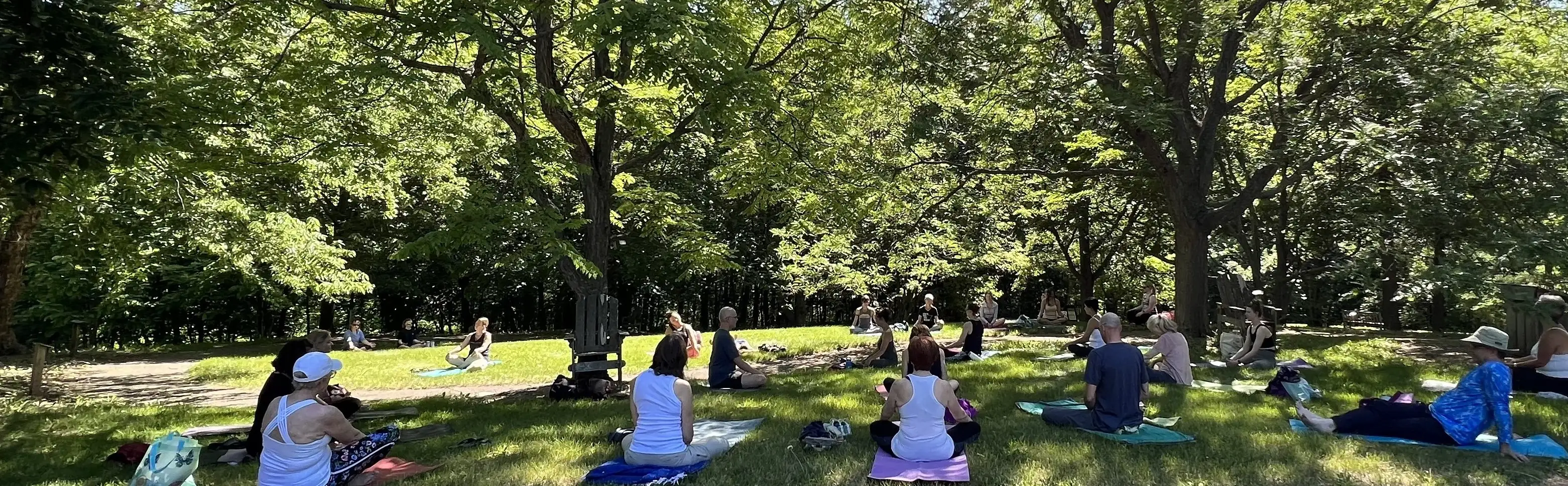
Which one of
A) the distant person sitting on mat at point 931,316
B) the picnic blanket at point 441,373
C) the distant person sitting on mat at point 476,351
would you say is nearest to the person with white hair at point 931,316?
the distant person sitting on mat at point 931,316

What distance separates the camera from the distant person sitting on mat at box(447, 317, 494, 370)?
15.2 metres

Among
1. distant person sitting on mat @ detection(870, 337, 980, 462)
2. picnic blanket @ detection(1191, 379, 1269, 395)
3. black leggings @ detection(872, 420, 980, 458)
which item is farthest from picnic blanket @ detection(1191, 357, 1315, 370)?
distant person sitting on mat @ detection(870, 337, 980, 462)

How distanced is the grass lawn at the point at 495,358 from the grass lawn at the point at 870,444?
3223mm

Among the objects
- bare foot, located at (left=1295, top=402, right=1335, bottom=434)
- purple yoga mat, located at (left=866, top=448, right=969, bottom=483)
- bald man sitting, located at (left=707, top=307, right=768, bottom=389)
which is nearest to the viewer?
purple yoga mat, located at (left=866, top=448, right=969, bottom=483)

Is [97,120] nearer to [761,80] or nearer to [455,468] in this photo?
[455,468]

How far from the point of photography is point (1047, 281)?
116 feet

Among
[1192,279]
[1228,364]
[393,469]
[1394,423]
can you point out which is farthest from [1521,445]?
[1192,279]

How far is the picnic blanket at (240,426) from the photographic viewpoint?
7.85 m

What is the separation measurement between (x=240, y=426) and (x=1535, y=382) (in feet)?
46.1

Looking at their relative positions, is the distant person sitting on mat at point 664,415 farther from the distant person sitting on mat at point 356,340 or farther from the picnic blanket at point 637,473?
the distant person sitting on mat at point 356,340

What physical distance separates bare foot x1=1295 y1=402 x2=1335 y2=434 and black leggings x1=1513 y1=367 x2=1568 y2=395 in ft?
11.9

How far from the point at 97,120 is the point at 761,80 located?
623 centimetres

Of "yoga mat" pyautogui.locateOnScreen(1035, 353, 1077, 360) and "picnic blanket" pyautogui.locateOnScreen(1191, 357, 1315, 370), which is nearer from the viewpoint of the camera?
"picnic blanket" pyautogui.locateOnScreen(1191, 357, 1315, 370)

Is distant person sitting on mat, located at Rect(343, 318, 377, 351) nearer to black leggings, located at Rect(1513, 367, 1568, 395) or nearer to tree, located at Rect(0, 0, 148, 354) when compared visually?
tree, located at Rect(0, 0, 148, 354)
